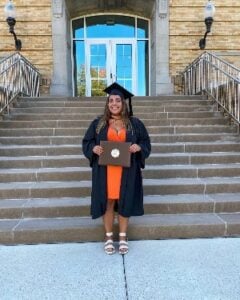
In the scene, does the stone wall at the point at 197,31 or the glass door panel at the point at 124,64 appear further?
the glass door panel at the point at 124,64

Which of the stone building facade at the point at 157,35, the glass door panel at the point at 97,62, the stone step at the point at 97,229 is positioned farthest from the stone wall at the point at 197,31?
the stone step at the point at 97,229

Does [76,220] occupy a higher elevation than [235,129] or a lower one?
lower

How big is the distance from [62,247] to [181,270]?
4.34 ft

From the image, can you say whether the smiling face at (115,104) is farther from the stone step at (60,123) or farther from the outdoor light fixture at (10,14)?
the outdoor light fixture at (10,14)

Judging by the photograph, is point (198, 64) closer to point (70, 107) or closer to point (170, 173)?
point (70, 107)

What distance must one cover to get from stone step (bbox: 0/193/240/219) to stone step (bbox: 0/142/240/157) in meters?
1.25

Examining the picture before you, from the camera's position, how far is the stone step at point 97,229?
3.44 meters

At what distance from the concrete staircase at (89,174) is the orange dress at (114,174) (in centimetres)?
68

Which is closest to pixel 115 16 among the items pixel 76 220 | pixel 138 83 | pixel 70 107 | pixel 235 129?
pixel 138 83

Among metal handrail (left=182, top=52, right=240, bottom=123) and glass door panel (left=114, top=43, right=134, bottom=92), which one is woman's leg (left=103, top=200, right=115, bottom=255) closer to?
metal handrail (left=182, top=52, right=240, bottom=123)

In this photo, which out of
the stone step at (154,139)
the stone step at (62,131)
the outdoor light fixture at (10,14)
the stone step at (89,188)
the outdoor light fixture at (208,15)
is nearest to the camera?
the stone step at (89,188)

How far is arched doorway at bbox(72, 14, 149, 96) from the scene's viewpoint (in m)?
11.5

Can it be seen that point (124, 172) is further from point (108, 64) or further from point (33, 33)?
point (108, 64)

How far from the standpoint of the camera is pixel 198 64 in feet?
28.7
